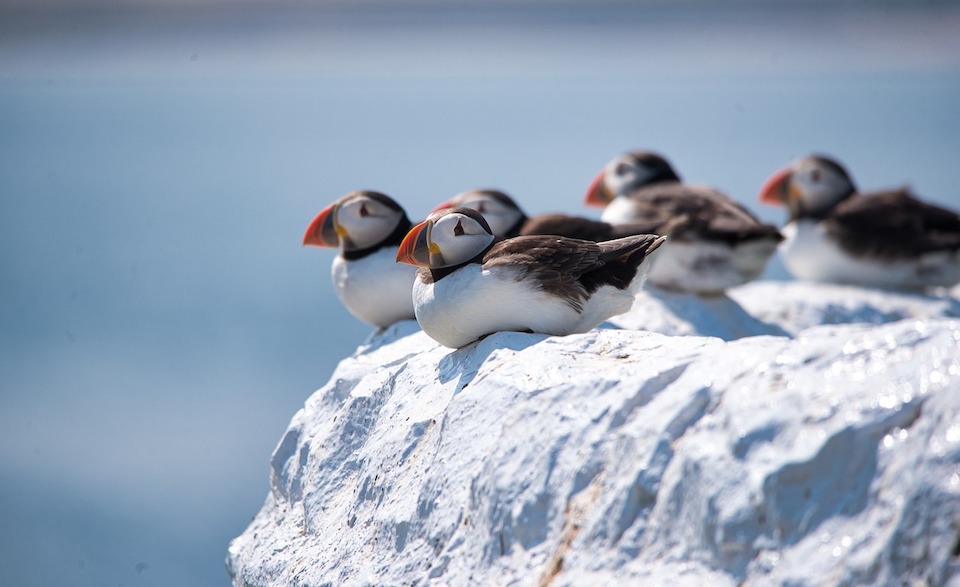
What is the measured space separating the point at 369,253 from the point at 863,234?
4918 mm

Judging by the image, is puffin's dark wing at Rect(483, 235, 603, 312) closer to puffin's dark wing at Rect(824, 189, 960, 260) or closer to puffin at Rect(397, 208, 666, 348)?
puffin at Rect(397, 208, 666, 348)

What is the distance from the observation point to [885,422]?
2.97 metres

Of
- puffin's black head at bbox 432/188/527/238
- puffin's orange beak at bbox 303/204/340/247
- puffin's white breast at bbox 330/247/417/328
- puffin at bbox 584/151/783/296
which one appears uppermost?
puffin's orange beak at bbox 303/204/340/247

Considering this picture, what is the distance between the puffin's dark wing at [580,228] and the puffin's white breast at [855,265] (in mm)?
3004

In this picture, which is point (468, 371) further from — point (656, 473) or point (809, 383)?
point (809, 383)

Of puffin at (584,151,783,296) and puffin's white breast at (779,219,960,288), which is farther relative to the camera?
puffin's white breast at (779,219,960,288)

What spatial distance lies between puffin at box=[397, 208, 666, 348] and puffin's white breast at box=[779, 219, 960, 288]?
5.06m

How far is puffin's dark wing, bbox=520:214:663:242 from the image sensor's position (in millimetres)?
6953

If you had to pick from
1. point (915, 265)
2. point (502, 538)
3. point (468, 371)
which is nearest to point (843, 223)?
point (915, 265)

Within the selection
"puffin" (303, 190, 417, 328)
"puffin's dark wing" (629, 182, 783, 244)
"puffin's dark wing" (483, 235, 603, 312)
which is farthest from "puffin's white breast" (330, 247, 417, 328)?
"puffin's dark wing" (629, 182, 783, 244)

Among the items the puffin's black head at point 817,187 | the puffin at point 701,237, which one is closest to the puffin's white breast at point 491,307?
the puffin at point 701,237

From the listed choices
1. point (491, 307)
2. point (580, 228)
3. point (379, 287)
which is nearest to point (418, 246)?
point (491, 307)

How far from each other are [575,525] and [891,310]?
6263 millimetres

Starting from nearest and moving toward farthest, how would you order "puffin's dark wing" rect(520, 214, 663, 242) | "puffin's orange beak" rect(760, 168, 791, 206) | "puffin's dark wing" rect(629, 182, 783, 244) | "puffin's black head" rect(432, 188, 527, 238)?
"puffin's dark wing" rect(520, 214, 663, 242) < "puffin's black head" rect(432, 188, 527, 238) < "puffin's dark wing" rect(629, 182, 783, 244) < "puffin's orange beak" rect(760, 168, 791, 206)
